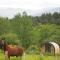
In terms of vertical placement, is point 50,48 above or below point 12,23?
below

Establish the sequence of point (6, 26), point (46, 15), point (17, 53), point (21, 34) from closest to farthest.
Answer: point (17, 53) < point (21, 34) < point (6, 26) < point (46, 15)

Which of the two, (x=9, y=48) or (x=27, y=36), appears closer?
(x=9, y=48)

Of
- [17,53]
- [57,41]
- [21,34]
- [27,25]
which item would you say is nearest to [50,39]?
[57,41]

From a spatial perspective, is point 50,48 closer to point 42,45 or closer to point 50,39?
point 42,45

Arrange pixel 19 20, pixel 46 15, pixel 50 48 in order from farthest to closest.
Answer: pixel 46 15 → pixel 19 20 → pixel 50 48

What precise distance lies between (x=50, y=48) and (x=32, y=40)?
4826 mm

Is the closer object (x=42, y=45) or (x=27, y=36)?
(x=42, y=45)

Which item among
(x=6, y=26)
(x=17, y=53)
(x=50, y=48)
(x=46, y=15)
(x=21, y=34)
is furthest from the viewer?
(x=46, y=15)

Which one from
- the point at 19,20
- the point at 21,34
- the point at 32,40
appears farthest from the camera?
the point at 19,20

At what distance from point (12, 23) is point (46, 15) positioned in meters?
47.3

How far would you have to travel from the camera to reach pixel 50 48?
39.4 metres

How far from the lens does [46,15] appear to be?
101562mm

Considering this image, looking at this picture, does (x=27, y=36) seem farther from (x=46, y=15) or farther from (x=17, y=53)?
(x=46, y=15)

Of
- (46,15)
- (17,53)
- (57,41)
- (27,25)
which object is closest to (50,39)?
(57,41)
